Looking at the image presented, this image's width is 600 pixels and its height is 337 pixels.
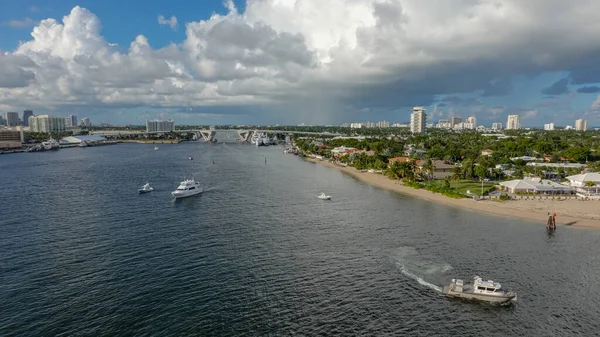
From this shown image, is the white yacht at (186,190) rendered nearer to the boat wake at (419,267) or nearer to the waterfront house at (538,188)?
the boat wake at (419,267)

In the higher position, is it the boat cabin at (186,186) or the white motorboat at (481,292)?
the boat cabin at (186,186)

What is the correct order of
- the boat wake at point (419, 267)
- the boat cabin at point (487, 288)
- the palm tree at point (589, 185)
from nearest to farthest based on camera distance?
the boat cabin at point (487, 288) < the boat wake at point (419, 267) < the palm tree at point (589, 185)

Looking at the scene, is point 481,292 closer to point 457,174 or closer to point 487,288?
point 487,288

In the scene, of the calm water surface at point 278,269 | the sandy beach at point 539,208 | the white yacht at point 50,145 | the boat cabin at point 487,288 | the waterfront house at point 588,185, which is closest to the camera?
the calm water surface at point 278,269

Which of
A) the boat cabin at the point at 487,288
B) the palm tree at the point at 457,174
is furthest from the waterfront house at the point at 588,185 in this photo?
the boat cabin at the point at 487,288

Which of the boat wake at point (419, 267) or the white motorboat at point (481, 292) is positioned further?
the boat wake at point (419, 267)

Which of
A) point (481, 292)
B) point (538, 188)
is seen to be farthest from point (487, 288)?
point (538, 188)

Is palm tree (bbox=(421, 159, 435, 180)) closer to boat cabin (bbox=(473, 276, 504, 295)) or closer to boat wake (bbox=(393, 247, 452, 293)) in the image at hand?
boat wake (bbox=(393, 247, 452, 293))
